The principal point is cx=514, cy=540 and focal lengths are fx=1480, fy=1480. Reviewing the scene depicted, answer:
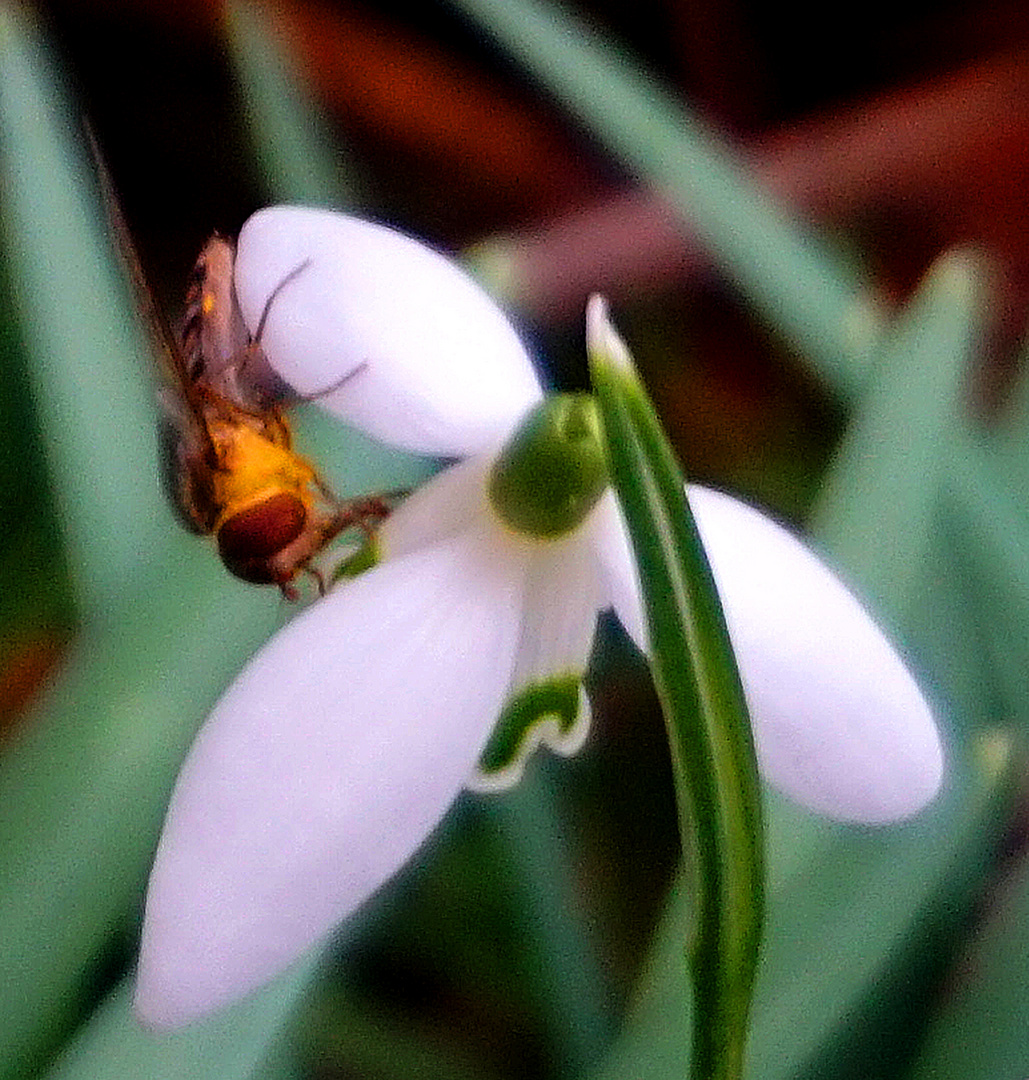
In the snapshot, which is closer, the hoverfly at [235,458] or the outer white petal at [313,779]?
the outer white petal at [313,779]

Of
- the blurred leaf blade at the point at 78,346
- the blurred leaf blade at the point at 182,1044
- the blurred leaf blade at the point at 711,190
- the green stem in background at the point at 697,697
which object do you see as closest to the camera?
the green stem in background at the point at 697,697

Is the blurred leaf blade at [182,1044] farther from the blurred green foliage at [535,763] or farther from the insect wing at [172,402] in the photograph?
the insect wing at [172,402]

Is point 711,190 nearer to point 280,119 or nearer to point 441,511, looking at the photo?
point 280,119

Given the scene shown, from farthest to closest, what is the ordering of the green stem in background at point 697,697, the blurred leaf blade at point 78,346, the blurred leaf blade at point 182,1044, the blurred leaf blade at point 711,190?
1. the blurred leaf blade at point 711,190
2. the blurred leaf blade at point 78,346
3. the blurred leaf blade at point 182,1044
4. the green stem in background at point 697,697

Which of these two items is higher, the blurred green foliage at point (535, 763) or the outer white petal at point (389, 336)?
the outer white petal at point (389, 336)

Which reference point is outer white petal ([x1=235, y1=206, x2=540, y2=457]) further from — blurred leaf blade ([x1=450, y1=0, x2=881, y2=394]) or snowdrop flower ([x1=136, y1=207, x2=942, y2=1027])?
blurred leaf blade ([x1=450, y1=0, x2=881, y2=394])

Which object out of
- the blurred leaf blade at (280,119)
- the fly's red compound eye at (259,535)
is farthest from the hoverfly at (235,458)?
the blurred leaf blade at (280,119)

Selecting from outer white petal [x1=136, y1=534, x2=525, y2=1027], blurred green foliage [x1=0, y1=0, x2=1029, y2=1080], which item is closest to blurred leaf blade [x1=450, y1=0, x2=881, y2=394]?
blurred green foliage [x1=0, y1=0, x2=1029, y2=1080]

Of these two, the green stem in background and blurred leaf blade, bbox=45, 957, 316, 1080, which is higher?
the green stem in background
